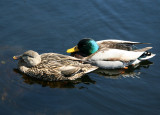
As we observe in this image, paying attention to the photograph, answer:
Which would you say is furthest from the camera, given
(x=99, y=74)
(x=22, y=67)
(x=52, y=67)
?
(x=99, y=74)

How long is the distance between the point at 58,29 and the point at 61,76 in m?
2.83

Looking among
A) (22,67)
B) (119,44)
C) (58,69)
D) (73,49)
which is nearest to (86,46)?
(73,49)

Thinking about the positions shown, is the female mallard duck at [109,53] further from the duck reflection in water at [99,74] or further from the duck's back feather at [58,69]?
the duck's back feather at [58,69]

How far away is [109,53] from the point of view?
10.0 metres

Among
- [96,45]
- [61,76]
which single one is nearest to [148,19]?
[96,45]

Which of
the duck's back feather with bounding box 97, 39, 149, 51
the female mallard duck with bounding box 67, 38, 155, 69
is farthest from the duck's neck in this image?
the duck's back feather with bounding box 97, 39, 149, 51

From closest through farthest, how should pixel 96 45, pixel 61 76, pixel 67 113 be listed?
1. pixel 67 113
2. pixel 61 76
3. pixel 96 45

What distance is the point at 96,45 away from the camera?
10336 millimetres

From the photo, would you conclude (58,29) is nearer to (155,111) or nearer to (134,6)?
(134,6)

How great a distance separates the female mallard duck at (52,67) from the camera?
9383 millimetres

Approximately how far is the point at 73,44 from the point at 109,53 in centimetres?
162

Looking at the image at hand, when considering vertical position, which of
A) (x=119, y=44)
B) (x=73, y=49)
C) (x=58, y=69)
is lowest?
(x=58, y=69)

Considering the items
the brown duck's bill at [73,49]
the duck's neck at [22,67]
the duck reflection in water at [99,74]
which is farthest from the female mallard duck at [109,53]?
the duck's neck at [22,67]

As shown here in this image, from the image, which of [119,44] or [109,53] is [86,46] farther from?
[119,44]
